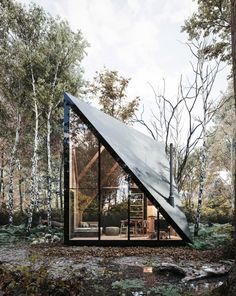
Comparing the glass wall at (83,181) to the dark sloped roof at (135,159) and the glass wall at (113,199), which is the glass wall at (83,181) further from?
the dark sloped roof at (135,159)

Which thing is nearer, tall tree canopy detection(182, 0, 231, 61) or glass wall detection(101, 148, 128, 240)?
glass wall detection(101, 148, 128, 240)

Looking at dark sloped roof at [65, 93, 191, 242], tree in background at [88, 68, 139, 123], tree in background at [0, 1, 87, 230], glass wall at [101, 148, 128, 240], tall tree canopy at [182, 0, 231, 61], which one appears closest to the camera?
dark sloped roof at [65, 93, 191, 242]

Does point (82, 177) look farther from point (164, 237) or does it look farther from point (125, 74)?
point (125, 74)

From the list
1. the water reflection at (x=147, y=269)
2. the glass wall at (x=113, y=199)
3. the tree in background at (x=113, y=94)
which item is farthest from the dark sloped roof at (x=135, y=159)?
the tree in background at (x=113, y=94)

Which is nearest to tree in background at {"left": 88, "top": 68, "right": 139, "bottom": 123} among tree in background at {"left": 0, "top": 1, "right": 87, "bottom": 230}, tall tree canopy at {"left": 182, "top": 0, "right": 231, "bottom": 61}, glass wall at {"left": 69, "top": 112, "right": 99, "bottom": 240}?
tree in background at {"left": 0, "top": 1, "right": 87, "bottom": 230}

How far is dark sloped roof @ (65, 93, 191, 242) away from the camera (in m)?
8.34

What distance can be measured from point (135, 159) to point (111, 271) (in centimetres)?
419

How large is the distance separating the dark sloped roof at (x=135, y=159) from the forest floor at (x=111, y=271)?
97 centimetres

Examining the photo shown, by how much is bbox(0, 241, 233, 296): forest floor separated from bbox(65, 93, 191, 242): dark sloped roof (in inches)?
38.1

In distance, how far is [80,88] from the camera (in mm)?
16312

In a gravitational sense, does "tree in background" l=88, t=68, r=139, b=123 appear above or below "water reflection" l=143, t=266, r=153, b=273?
above

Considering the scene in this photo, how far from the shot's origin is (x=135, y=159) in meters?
9.32

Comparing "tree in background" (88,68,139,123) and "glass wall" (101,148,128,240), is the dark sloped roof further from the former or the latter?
"tree in background" (88,68,139,123)

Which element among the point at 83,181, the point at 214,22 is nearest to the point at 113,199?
the point at 83,181
